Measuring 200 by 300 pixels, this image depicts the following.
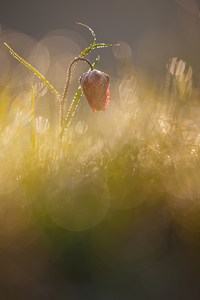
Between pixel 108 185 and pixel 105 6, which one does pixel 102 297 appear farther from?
pixel 105 6

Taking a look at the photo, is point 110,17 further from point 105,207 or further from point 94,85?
point 105,207

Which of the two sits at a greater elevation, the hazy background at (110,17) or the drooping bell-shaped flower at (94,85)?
the hazy background at (110,17)

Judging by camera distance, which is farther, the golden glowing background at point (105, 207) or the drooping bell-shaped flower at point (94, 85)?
the drooping bell-shaped flower at point (94, 85)

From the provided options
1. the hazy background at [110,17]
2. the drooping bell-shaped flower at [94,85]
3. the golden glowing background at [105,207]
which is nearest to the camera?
the golden glowing background at [105,207]

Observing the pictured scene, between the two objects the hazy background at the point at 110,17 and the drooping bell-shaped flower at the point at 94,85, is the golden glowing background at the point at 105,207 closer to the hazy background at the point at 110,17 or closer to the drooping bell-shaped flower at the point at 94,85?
the drooping bell-shaped flower at the point at 94,85

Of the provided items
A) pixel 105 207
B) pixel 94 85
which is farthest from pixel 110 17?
pixel 105 207

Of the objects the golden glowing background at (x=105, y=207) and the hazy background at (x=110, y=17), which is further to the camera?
the hazy background at (x=110, y=17)

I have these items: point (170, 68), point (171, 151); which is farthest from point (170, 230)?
point (170, 68)

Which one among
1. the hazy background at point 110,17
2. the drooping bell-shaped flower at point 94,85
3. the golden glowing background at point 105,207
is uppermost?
the hazy background at point 110,17

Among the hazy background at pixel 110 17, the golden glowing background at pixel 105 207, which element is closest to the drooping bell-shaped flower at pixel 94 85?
the golden glowing background at pixel 105 207

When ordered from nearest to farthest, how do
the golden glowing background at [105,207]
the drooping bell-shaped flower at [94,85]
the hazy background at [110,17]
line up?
1. the golden glowing background at [105,207]
2. the drooping bell-shaped flower at [94,85]
3. the hazy background at [110,17]

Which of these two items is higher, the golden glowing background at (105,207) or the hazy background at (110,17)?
the hazy background at (110,17)
